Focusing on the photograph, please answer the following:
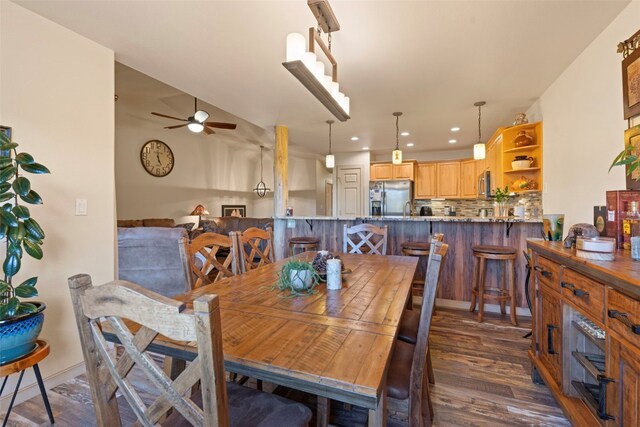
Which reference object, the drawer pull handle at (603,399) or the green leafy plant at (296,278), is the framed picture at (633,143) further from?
the green leafy plant at (296,278)

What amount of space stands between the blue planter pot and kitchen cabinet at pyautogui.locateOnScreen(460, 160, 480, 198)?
21.2 feet

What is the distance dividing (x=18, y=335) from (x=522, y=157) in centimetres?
471

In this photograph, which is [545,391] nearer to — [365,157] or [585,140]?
[585,140]

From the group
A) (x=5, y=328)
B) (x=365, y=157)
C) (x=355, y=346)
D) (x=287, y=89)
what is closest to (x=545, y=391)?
(x=355, y=346)

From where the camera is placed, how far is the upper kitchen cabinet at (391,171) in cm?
626

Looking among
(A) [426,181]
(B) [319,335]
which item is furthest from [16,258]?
(A) [426,181]

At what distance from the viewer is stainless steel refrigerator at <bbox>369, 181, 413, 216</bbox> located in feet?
20.0

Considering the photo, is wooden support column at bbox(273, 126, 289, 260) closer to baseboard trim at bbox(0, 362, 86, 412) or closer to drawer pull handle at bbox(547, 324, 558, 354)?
baseboard trim at bbox(0, 362, 86, 412)

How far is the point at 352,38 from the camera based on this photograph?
2.18m

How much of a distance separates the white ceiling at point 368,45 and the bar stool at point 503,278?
1.72m

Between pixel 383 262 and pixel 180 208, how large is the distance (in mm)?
5451

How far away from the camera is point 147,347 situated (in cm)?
67

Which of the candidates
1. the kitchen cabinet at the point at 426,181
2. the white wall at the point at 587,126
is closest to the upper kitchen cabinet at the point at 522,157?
the white wall at the point at 587,126

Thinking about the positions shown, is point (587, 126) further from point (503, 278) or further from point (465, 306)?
point (465, 306)
